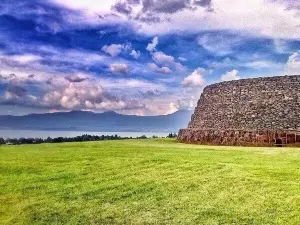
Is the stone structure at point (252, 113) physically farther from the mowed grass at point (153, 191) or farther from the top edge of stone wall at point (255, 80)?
the mowed grass at point (153, 191)

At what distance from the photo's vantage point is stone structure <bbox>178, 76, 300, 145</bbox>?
25.8m

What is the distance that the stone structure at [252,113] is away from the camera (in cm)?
2581

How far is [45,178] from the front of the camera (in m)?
13.4

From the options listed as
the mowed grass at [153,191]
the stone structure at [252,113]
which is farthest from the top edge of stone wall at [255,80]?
the mowed grass at [153,191]

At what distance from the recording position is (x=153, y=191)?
11297 millimetres

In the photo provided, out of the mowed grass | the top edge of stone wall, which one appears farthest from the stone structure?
the mowed grass

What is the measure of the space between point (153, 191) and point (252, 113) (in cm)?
1848

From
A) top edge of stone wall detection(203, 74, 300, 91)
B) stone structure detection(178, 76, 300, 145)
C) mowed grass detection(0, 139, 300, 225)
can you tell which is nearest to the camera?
Answer: mowed grass detection(0, 139, 300, 225)

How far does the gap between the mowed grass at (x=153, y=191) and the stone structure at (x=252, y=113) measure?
9556mm

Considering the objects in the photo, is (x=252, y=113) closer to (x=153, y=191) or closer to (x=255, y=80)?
(x=255, y=80)

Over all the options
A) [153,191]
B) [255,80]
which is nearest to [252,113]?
[255,80]

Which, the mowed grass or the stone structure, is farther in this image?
the stone structure

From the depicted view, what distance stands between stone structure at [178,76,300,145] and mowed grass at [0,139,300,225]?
956 centimetres

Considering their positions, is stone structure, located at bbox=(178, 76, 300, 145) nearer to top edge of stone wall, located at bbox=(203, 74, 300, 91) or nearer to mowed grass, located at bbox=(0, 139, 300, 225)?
top edge of stone wall, located at bbox=(203, 74, 300, 91)
